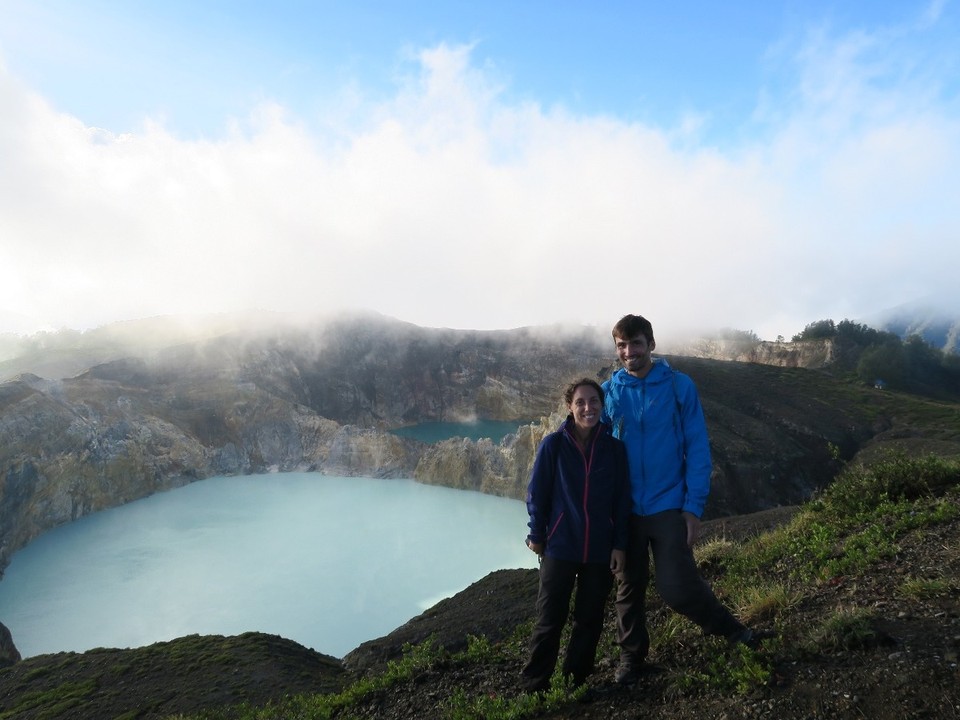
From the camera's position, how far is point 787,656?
12.0 feet

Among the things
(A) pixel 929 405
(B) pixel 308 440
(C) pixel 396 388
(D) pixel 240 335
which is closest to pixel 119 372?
(D) pixel 240 335

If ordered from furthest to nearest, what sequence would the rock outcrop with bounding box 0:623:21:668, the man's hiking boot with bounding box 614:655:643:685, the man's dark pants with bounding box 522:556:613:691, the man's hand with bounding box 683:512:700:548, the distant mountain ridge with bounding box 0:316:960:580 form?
the distant mountain ridge with bounding box 0:316:960:580 → the rock outcrop with bounding box 0:623:21:668 → the man's dark pants with bounding box 522:556:613:691 → the man's hiking boot with bounding box 614:655:643:685 → the man's hand with bounding box 683:512:700:548

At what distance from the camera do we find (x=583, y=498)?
13.6ft

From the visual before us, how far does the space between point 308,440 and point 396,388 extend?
1360 inches

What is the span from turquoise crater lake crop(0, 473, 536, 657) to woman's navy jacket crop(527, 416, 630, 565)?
56.9 feet

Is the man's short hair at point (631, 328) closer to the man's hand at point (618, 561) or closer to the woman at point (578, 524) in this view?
the woman at point (578, 524)

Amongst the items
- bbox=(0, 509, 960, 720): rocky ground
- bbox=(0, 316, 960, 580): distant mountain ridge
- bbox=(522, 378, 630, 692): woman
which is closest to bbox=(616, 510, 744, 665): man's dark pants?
bbox=(522, 378, 630, 692): woman

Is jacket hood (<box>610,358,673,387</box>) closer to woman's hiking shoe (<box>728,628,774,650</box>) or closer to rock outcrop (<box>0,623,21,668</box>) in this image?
woman's hiking shoe (<box>728,628,774,650</box>)

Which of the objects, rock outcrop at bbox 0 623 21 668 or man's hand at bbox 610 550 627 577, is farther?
rock outcrop at bbox 0 623 21 668

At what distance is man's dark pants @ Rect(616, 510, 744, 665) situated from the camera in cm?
394

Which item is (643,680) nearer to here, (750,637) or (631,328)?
(750,637)

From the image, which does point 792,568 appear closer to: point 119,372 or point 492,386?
point 119,372

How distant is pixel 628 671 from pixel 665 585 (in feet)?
2.63

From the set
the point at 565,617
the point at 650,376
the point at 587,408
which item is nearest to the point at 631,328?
the point at 650,376
